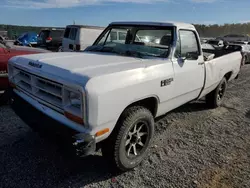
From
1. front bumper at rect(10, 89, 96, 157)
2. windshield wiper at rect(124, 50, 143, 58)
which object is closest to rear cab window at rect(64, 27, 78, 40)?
windshield wiper at rect(124, 50, 143, 58)

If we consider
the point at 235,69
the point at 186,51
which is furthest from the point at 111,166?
the point at 235,69

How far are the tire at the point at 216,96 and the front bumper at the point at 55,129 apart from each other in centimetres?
368

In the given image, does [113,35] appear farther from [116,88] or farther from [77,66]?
[116,88]

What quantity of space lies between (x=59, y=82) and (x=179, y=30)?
7.18ft

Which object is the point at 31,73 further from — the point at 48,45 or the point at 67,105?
the point at 48,45

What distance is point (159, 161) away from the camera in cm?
313

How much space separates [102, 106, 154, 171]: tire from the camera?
2562mm

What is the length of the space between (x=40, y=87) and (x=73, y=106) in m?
0.67

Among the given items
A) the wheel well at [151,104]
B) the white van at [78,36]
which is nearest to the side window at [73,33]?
the white van at [78,36]

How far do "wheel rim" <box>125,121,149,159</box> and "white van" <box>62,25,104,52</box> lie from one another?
7.87 meters

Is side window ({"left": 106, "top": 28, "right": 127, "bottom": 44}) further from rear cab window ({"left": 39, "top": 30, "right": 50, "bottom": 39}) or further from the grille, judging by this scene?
rear cab window ({"left": 39, "top": 30, "right": 50, "bottom": 39})

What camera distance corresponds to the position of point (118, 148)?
2.59 meters

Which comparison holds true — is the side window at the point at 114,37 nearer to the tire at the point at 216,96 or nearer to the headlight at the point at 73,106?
the headlight at the point at 73,106

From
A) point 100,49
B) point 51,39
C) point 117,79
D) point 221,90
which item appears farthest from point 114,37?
point 51,39
